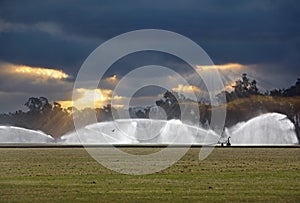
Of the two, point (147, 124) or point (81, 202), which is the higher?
point (147, 124)

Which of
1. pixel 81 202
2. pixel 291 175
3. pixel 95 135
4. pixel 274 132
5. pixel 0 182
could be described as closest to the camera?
pixel 81 202

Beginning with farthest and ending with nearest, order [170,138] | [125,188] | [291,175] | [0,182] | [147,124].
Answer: [147,124] → [170,138] → [291,175] → [0,182] → [125,188]

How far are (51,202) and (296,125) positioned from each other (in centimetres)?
15674

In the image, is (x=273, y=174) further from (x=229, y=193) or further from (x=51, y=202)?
(x=51, y=202)

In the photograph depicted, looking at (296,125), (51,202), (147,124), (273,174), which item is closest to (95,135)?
(147,124)

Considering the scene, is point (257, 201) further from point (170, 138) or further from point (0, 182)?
point (170, 138)

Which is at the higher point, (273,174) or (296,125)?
(296,125)

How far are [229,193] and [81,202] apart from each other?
733cm

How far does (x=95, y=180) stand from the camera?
36.0 m

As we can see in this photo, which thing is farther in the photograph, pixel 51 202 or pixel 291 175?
pixel 291 175

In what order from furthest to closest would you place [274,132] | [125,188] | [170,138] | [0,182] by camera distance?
[170,138] → [274,132] → [0,182] → [125,188]

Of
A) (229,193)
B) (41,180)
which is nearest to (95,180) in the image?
(41,180)

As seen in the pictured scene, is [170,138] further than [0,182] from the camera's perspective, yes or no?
Yes

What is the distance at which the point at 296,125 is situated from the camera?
6929 inches
